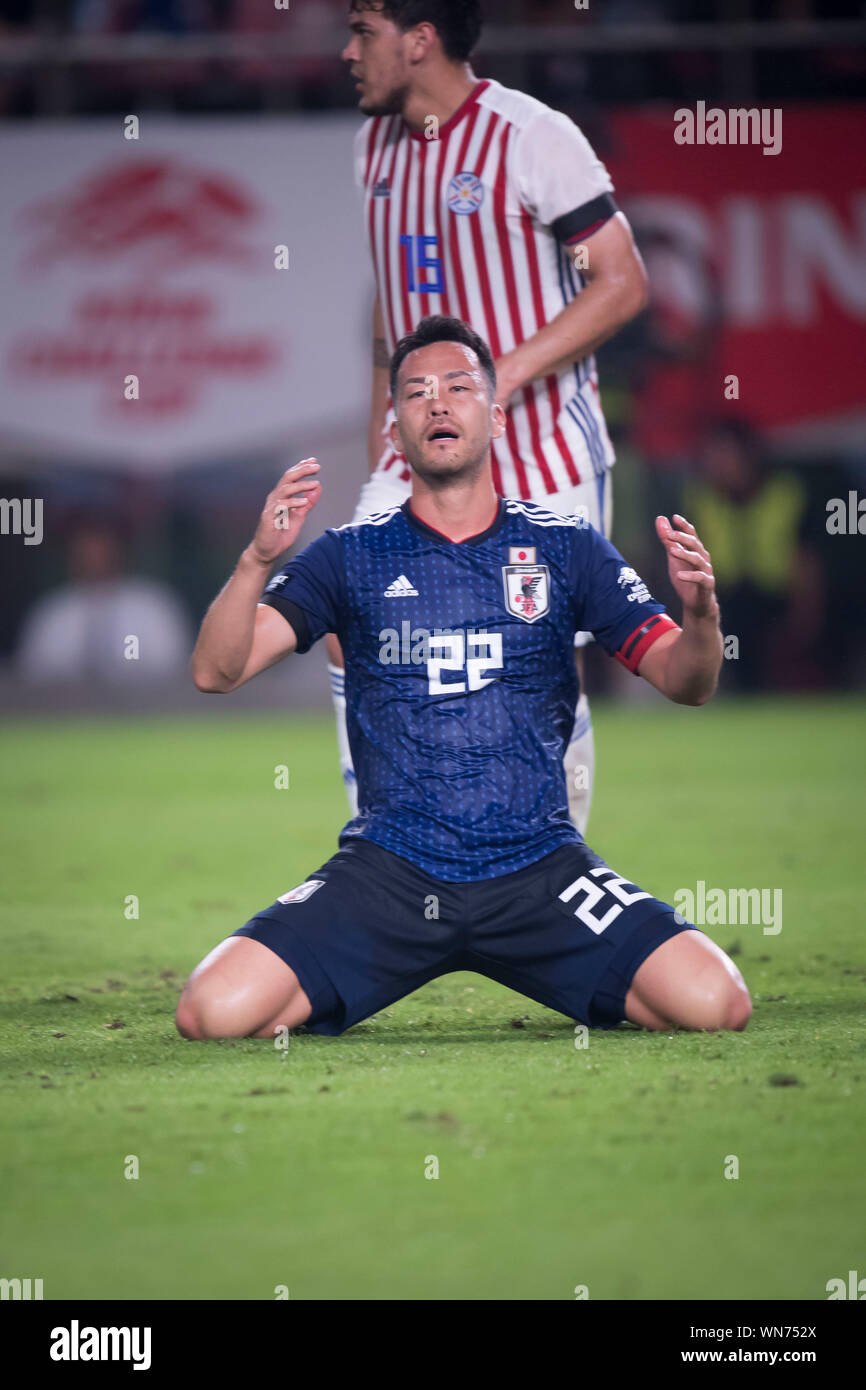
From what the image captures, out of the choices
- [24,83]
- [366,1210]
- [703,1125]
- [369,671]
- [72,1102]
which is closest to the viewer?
[366,1210]

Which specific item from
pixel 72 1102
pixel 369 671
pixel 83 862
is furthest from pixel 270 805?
pixel 72 1102

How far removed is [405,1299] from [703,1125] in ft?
2.80

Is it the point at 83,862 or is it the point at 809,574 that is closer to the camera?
the point at 83,862

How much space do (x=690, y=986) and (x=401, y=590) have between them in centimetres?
105

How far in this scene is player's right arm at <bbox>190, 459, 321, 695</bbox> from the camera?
138 inches

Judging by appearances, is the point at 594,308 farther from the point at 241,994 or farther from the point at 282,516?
the point at 241,994

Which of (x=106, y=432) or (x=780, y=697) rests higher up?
(x=106, y=432)

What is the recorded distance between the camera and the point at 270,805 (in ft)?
27.2

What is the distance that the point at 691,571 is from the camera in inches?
137

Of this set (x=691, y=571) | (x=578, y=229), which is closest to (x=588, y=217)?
(x=578, y=229)

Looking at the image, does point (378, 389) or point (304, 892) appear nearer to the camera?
point (304, 892)

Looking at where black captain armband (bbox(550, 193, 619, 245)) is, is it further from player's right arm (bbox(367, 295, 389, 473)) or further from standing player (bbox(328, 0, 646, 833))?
player's right arm (bbox(367, 295, 389, 473))

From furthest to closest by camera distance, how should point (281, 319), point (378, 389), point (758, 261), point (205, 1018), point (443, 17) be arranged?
point (281, 319) → point (758, 261) → point (378, 389) → point (443, 17) → point (205, 1018)
